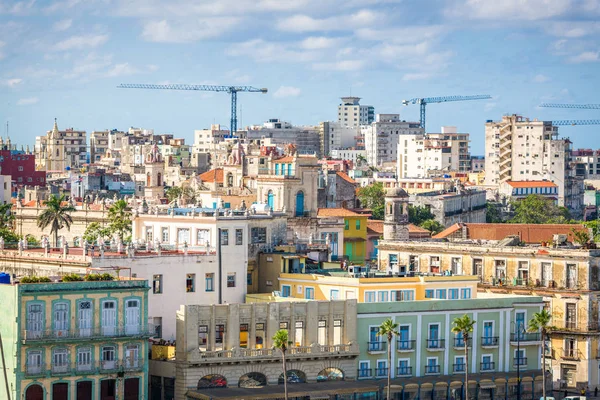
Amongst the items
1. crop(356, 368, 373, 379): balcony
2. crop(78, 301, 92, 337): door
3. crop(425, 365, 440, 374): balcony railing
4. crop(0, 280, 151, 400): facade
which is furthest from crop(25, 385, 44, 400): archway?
crop(425, 365, 440, 374): balcony railing

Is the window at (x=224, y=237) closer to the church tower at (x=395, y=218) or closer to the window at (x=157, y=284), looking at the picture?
the window at (x=157, y=284)

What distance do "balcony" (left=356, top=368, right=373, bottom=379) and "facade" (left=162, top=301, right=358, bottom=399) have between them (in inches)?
17.7

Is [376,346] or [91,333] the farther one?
[376,346]

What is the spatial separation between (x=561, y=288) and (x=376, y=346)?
21710 mm

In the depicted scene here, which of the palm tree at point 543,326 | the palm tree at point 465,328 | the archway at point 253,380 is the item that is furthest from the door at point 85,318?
the palm tree at point 543,326

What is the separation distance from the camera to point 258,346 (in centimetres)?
8956

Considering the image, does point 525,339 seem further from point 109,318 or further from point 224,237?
point 109,318

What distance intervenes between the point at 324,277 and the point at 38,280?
22.1 metres

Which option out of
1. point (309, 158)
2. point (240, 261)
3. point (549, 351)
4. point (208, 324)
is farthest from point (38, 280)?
point (309, 158)

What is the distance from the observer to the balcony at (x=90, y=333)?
8112 cm

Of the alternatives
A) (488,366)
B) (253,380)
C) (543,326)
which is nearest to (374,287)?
(488,366)

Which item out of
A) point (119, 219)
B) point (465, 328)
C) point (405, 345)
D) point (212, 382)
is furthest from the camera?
point (119, 219)

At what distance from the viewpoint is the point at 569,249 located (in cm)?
11100

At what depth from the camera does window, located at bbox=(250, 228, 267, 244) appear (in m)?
105
